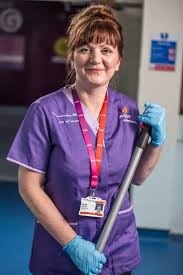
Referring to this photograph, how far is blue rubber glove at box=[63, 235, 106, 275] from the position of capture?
61.2 inches

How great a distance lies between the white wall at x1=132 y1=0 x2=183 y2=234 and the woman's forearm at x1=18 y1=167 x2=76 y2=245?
94.2 inches

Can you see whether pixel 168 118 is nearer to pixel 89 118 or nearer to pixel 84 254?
pixel 89 118

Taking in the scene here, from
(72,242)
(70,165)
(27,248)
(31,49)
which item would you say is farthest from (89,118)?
(31,49)

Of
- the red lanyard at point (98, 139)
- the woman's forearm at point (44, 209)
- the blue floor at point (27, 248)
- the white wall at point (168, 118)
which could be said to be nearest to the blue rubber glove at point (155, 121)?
the red lanyard at point (98, 139)

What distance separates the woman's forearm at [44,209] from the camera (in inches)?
61.1

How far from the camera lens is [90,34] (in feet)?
5.11

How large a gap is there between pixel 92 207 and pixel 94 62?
0.44 metres

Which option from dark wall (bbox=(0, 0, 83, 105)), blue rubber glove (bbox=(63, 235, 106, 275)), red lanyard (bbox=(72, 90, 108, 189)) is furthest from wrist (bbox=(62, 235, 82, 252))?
dark wall (bbox=(0, 0, 83, 105))

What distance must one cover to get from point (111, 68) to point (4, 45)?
35.5ft

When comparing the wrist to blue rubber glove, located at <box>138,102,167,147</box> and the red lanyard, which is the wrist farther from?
blue rubber glove, located at <box>138,102,167,147</box>

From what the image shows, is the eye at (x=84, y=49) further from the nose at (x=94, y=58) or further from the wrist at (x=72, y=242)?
the wrist at (x=72, y=242)

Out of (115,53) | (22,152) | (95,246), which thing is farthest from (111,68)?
(95,246)

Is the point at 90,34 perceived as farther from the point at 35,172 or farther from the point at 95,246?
the point at 95,246

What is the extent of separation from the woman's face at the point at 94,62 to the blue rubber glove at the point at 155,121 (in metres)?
0.20
